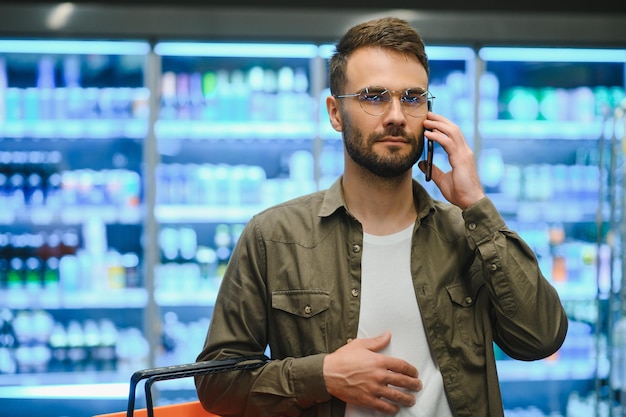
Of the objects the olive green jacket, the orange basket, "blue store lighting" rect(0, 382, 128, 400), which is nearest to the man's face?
the olive green jacket

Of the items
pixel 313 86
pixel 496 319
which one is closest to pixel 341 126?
pixel 496 319

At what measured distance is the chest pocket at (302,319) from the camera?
1.59m

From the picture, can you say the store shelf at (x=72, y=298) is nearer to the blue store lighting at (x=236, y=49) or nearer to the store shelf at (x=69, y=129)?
the store shelf at (x=69, y=129)

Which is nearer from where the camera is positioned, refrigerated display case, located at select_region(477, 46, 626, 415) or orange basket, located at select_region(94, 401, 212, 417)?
orange basket, located at select_region(94, 401, 212, 417)

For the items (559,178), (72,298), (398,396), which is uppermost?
(559,178)

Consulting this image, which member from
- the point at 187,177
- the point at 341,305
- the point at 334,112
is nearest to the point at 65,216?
the point at 187,177

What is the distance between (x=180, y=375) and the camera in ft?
4.71

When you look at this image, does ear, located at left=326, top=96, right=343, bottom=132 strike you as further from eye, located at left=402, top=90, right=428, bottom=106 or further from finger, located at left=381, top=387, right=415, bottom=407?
finger, located at left=381, top=387, right=415, bottom=407

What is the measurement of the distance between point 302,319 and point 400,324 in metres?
0.22

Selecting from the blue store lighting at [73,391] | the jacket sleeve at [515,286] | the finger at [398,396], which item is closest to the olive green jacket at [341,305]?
the jacket sleeve at [515,286]

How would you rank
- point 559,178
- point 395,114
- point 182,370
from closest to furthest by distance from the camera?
point 182,370 < point 395,114 < point 559,178

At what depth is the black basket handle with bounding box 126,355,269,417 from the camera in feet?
4.53

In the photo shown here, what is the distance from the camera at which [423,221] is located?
66.5 inches

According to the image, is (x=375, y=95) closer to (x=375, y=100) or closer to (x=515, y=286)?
(x=375, y=100)
